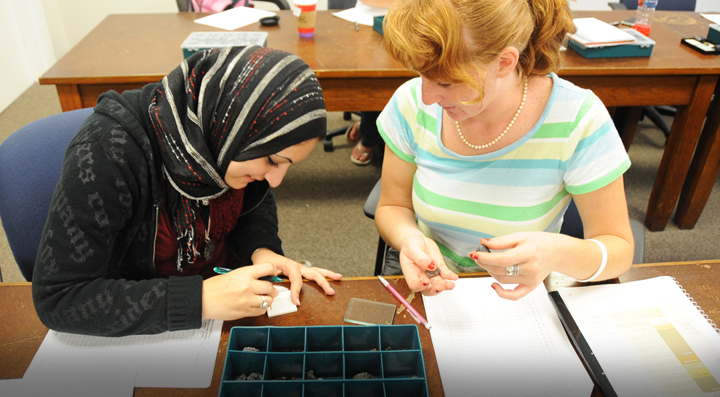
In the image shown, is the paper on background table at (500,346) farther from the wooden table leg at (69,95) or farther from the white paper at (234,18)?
the white paper at (234,18)

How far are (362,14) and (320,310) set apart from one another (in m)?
1.86

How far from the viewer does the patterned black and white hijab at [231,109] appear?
2.84 ft

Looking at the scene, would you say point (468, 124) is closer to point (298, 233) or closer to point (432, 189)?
point (432, 189)

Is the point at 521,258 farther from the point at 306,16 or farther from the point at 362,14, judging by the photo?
the point at 362,14

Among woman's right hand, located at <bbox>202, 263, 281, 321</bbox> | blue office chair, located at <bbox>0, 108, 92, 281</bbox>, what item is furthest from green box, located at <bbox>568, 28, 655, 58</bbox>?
blue office chair, located at <bbox>0, 108, 92, 281</bbox>

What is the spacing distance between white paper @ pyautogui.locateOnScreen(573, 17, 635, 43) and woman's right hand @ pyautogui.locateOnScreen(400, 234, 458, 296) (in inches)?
54.2

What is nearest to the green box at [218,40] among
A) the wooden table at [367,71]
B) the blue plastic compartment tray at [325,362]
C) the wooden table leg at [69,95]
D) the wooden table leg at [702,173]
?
the wooden table at [367,71]

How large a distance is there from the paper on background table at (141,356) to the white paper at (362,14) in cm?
181

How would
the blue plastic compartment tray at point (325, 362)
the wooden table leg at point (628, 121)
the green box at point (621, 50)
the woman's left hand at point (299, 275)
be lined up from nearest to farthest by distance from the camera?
the blue plastic compartment tray at point (325, 362)
the woman's left hand at point (299, 275)
the green box at point (621, 50)
the wooden table leg at point (628, 121)

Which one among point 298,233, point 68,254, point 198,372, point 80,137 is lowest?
point 298,233

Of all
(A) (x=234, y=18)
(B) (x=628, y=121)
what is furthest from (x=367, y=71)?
(B) (x=628, y=121)

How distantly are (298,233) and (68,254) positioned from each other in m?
1.54

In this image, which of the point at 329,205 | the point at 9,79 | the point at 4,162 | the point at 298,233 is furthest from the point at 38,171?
the point at 9,79

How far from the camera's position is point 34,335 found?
814 millimetres
